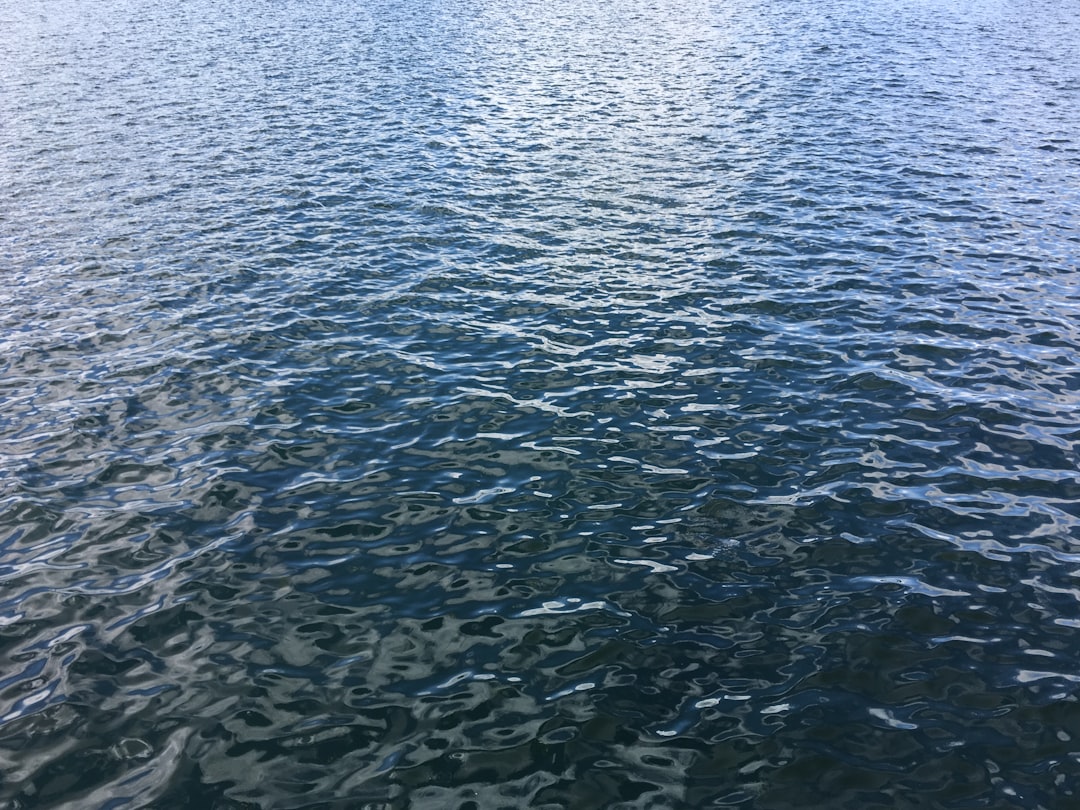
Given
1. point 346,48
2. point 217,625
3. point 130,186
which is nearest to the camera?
point 217,625

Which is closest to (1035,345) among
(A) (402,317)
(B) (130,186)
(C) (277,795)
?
(A) (402,317)

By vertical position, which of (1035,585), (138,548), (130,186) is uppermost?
(130,186)

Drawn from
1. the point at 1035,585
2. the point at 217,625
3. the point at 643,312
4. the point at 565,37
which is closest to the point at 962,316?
the point at 643,312

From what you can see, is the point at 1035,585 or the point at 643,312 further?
the point at 643,312

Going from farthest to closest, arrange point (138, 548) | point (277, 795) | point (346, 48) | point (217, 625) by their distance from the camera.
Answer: point (346, 48), point (138, 548), point (217, 625), point (277, 795)

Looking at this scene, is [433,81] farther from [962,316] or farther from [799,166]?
[962,316]

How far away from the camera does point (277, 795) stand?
11.5 meters

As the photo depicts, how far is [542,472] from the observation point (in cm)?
1884

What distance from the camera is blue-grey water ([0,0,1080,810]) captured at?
1227 centimetres

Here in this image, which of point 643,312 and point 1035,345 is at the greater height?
point 643,312

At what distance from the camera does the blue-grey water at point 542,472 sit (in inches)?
483

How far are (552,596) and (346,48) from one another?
69.3m

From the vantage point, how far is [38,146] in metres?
43.4

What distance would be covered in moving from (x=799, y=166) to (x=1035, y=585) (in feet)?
98.0
